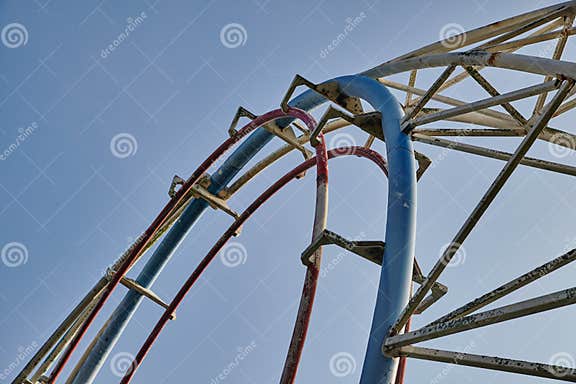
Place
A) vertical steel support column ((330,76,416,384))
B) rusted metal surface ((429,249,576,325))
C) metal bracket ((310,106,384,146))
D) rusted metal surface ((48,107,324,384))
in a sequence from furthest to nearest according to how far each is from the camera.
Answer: rusted metal surface ((48,107,324,384)), metal bracket ((310,106,384,146)), vertical steel support column ((330,76,416,384)), rusted metal surface ((429,249,576,325))

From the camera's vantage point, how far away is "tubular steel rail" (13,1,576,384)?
5.60 meters

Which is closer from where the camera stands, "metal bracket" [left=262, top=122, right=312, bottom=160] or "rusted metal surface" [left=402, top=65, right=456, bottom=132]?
"rusted metal surface" [left=402, top=65, right=456, bottom=132]

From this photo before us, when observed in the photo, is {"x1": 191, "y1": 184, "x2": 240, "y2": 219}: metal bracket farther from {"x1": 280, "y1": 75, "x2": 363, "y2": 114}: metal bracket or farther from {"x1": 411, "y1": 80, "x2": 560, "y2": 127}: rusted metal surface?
{"x1": 411, "y1": 80, "x2": 560, "y2": 127}: rusted metal surface

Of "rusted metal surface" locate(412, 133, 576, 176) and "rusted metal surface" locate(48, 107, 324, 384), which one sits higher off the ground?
"rusted metal surface" locate(412, 133, 576, 176)

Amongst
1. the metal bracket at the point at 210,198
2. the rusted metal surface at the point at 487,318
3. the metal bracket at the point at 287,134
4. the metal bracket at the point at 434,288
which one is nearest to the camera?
the rusted metal surface at the point at 487,318

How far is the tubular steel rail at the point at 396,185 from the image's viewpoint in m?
5.60

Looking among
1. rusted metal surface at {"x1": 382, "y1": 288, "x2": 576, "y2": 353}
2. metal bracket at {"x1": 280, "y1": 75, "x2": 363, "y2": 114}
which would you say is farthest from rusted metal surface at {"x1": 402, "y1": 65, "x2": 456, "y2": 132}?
rusted metal surface at {"x1": 382, "y1": 288, "x2": 576, "y2": 353}

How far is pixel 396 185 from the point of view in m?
7.05

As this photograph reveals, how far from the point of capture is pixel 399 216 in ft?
22.2

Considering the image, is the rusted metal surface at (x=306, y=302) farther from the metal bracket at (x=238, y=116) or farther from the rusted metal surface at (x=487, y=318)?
the metal bracket at (x=238, y=116)

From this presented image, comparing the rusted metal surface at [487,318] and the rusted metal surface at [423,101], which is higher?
the rusted metal surface at [423,101]

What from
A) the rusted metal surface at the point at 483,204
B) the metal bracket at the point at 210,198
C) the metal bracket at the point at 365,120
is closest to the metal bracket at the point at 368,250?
the rusted metal surface at the point at 483,204

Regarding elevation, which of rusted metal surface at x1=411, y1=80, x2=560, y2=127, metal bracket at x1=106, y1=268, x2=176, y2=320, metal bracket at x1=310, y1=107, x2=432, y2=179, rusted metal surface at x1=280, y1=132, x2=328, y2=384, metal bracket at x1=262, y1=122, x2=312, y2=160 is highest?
metal bracket at x1=262, y1=122, x2=312, y2=160

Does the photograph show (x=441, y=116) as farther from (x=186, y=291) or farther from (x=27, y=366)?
(x=27, y=366)
